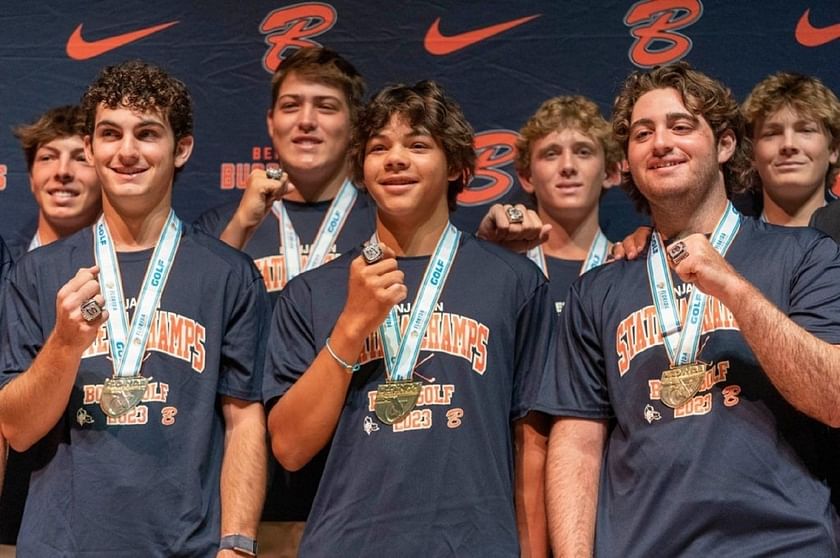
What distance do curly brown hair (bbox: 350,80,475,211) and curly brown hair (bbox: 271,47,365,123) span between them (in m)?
0.64

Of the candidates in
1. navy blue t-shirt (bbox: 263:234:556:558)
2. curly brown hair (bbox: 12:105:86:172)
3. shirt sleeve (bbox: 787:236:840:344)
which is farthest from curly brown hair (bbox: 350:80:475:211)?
curly brown hair (bbox: 12:105:86:172)

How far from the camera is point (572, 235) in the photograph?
398 centimetres

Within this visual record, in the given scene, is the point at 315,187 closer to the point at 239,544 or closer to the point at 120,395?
the point at 120,395

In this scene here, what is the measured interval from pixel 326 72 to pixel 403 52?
16.4 inches

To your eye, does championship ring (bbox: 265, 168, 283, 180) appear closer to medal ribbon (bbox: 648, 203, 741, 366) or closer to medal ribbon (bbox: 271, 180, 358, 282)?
medal ribbon (bbox: 271, 180, 358, 282)

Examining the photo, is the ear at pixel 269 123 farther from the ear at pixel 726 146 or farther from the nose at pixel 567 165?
the ear at pixel 726 146

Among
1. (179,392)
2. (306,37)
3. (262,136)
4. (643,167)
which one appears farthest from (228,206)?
(643,167)

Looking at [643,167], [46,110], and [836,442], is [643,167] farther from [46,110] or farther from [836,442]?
[46,110]

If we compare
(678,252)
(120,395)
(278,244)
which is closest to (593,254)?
(278,244)

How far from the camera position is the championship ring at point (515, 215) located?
130 inches

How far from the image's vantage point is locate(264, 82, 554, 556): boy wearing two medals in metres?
2.78

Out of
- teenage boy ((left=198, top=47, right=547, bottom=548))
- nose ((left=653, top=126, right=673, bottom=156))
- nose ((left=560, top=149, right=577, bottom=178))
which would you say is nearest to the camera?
nose ((left=653, top=126, right=673, bottom=156))

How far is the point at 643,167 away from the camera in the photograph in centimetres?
297

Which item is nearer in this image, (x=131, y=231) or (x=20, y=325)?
(x=20, y=325)
